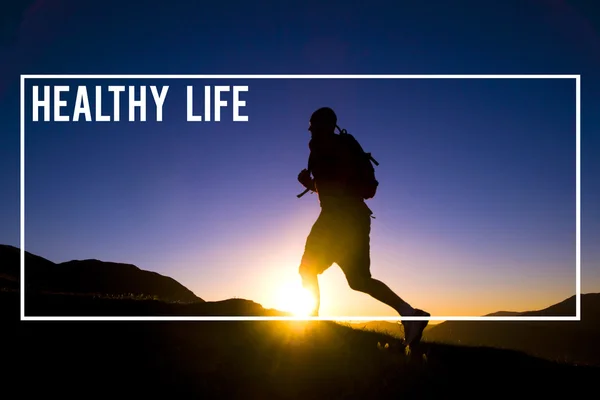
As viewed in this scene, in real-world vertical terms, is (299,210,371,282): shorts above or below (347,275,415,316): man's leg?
above

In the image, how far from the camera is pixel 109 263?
24.5 m

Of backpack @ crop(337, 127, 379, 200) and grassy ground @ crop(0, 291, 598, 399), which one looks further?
backpack @ crop(337, 127, 379, 200)

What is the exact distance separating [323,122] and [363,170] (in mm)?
786

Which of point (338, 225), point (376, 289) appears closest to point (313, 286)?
point (376, 289)

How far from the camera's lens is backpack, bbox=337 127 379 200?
27.1ft

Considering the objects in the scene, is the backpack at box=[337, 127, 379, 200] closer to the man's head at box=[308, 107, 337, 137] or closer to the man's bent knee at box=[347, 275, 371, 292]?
the man's head at box=[308, 107, 337, 137]

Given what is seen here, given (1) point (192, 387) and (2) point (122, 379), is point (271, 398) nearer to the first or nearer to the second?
(1) point (192, 387)

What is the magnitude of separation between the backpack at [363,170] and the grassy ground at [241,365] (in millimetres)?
1803

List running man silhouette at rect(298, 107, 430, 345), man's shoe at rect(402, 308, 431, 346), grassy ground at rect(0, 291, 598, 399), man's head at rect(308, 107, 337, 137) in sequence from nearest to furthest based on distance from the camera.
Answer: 1. grassy ground at rect(0, 291, 598, 399)
2. man's shoe at rect(402, 308, 431, 346)
3. running man silhouette at rect(298, 107, 430, 345)
4. man's head at rect(308, 107, 337, 137)

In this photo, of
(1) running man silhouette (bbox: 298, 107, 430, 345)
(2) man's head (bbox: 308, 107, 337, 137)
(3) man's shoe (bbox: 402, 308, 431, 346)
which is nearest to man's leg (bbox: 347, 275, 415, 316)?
(1) running man silhouette (bbox: 298, 107, 430, 345)

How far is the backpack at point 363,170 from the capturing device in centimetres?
827

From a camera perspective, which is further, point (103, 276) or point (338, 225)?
point (103, 276)

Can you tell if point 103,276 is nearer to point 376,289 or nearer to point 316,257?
point 316,257

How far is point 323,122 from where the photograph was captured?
27.8ft
